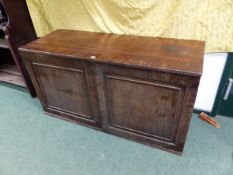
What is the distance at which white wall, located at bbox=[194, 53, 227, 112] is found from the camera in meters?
1.43

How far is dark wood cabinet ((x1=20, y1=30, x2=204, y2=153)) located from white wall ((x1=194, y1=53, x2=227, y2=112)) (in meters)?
0.25

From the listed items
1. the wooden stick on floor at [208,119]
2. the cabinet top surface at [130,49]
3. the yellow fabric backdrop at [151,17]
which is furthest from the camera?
the wooden stick on floor at [208,119]

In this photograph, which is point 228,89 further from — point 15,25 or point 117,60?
point 15,25

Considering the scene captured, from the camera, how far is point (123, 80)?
3.98 feet

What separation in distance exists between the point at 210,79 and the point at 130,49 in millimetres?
765

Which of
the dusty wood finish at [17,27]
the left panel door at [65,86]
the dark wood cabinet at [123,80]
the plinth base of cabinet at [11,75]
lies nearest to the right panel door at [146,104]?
the dark wood cabinet at [123,80]

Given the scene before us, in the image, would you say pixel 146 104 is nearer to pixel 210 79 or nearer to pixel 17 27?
pixel 210 79

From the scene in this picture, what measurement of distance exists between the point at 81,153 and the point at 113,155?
Answer: 0.26m

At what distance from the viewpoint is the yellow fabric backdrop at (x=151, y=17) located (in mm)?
1249

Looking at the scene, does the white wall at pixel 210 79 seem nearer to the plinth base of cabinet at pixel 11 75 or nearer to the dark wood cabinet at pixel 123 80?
the dark wood cabinet at pixel 123 80

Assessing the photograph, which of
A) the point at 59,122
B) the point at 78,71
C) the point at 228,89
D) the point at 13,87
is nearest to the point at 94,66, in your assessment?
the point at 78,71

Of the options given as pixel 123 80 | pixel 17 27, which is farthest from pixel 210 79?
pixel 17 27

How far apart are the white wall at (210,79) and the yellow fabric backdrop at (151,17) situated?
0.10m

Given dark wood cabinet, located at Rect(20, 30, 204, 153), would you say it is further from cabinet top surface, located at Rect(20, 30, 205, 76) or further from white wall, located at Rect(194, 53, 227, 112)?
white wall, located at Rect(194, 53, 227, 112)
